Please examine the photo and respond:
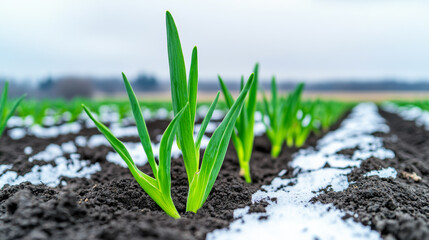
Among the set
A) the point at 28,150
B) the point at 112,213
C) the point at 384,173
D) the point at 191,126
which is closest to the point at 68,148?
the point at 28,150

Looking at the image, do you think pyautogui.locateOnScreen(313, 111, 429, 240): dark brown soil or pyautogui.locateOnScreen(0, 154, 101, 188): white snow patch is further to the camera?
pyautogui.locateOnScreen(0, 154, 101, 188): white snow patch

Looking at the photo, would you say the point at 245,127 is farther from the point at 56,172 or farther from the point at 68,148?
the point at 68,148

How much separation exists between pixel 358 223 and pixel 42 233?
3.23ft

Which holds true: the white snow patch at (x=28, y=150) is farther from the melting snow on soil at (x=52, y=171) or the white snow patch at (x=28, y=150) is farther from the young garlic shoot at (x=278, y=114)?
the young garlic shoot at (x=278, y=114)

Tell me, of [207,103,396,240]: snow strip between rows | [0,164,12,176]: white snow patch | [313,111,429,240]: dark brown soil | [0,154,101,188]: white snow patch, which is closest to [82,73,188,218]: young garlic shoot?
[207,103,396,240]: snow strip between rows

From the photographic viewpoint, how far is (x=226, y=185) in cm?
146

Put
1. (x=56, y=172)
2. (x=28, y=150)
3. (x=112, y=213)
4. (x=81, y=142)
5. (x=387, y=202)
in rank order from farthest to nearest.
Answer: (x=81, y=142), (x=28, y=150), (x=56, y=172), (x=387, y=202), (x=112, y=213)

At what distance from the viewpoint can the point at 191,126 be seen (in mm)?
1176

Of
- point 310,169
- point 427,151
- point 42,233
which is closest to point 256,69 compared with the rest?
point 310,169

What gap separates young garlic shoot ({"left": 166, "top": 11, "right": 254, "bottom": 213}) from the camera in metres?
1.12

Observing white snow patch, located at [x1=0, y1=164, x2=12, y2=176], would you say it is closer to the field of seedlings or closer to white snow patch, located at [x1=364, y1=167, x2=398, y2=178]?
the field of seedlings

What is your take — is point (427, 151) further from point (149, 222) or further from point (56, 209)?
point (56, 209)

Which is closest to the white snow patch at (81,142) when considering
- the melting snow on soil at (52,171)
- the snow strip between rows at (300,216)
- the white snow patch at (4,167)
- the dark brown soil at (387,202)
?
the melting snow on soil at (52,171)

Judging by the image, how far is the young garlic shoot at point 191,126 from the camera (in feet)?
3.67
